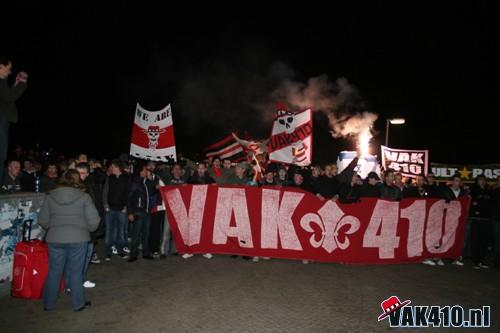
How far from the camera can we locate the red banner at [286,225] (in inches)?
322

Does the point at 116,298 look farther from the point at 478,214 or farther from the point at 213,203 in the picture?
the point at 478,214

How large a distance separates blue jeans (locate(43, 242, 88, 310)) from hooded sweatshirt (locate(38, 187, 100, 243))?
0.39ft

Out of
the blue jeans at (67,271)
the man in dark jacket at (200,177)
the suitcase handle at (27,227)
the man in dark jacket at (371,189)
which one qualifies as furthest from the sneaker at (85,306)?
the man in dark jacket at (371,189)

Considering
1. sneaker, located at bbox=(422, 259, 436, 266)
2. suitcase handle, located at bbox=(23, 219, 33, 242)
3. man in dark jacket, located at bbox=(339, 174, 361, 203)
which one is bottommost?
sneaker, located at bbox=(422, 259, 436, 266)

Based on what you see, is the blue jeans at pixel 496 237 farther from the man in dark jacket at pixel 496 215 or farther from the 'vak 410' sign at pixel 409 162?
the 'vak 410' sign at pixel 409 162

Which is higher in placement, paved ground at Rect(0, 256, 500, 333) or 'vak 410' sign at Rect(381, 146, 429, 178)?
'vak 410' sign at Rect(381, 146, 429, 178)

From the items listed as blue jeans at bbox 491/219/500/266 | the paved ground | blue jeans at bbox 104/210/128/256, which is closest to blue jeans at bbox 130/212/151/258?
blue jeans at bbox 104/210/128/256

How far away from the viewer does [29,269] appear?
526cm

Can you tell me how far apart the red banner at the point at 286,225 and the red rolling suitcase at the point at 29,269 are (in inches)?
128

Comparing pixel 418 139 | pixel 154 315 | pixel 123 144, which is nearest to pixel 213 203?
pixel 154 315

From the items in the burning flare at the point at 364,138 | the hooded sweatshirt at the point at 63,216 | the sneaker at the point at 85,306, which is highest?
the burning flare at the point at 364,138

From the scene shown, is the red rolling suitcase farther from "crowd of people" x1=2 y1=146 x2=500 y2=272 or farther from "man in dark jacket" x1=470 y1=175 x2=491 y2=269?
"man in dark jacket" x1=470 y1=175 x2=491 y2=269

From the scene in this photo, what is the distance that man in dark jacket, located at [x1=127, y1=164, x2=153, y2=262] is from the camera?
7953mm

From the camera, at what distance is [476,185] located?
9156 millimetres
